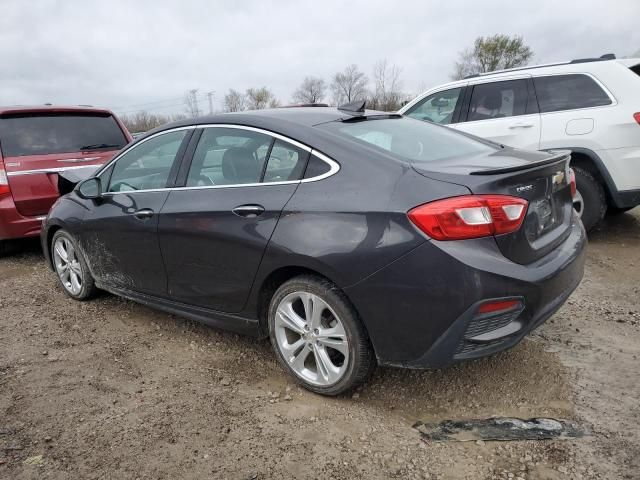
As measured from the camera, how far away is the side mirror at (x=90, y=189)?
12.5ft

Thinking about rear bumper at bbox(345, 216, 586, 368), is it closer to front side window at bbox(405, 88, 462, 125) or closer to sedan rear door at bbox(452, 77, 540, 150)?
sedan rear door at bbox(452, 77, 540, 150)

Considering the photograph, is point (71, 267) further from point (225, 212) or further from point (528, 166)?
point (528, 166)

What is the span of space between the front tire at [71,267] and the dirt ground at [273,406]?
470 mm

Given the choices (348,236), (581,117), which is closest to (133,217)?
(348,236)

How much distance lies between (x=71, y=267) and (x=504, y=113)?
482 cm

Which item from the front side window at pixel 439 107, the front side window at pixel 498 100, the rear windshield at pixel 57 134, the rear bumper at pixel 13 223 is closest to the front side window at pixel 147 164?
the rear bumper at pixel 13 223

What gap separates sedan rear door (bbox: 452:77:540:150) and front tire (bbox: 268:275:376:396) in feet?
12.5

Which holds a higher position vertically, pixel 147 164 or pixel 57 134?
pixel 57 134

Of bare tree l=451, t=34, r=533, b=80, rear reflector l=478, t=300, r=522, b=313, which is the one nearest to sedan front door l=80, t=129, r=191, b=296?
rear reflector l=478, t=300, r=522, b=313

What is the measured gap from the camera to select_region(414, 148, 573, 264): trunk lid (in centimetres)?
221

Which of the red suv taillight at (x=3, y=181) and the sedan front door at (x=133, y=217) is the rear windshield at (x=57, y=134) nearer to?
the red suv taillight at (x=3, y=181)

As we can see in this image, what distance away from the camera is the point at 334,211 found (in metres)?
2.40

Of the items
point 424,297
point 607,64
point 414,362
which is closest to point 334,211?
point 424,297

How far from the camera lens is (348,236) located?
234 cm
